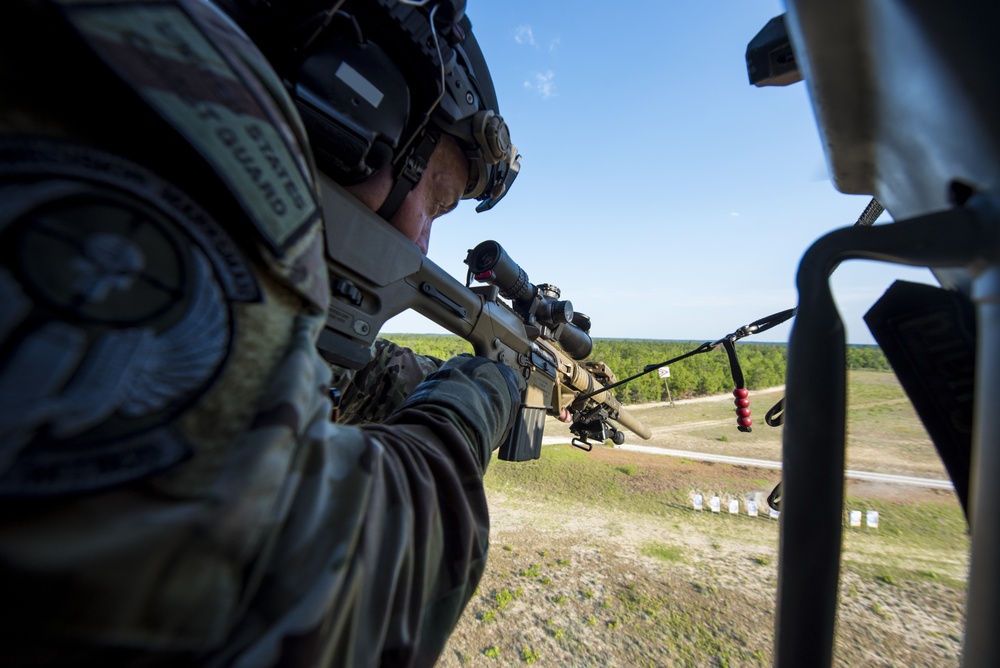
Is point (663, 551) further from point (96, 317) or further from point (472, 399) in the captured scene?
point (96, 317)

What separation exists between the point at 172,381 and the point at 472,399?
0.60 meters

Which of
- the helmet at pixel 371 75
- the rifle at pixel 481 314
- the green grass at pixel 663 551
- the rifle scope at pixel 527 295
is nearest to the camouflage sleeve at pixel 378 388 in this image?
the rifle at pixel 481 314

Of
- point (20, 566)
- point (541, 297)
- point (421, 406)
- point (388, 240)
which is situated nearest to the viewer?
point (20, 566)

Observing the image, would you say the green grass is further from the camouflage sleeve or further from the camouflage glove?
the camouflage glove

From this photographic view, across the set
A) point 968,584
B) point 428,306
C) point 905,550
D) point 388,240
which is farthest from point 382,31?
point 905,550

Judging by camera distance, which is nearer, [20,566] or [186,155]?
[20,566]

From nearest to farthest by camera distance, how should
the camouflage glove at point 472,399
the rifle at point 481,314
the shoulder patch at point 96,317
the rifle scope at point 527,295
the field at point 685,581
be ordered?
the shoulder patch at point 96,317 < the camouflage glove at point 472,399 < the rifle at point 481,314 < the field at point 685,581 < the rifle scope at point 527,295

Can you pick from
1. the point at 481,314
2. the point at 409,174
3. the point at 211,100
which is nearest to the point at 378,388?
the point at 481,314

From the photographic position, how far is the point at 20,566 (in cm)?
28

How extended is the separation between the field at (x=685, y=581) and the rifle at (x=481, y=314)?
0.81m

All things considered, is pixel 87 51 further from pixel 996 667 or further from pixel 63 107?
pixel 996 667

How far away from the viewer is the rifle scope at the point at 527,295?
7.88ft

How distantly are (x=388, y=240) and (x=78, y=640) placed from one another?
1335mm

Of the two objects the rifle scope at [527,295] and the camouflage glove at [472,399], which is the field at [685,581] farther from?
the rifle scope at [527,295]
